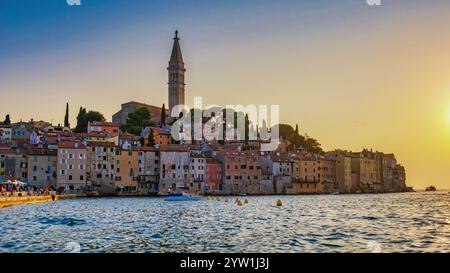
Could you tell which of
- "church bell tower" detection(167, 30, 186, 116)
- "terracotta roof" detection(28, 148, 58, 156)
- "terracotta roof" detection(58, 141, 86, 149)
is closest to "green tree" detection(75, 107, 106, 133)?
"terracotta roof" detection(28, 148, 58, 156)

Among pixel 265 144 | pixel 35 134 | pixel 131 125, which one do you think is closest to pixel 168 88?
pixel 131 125

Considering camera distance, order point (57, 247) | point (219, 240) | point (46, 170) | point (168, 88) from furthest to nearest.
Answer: point (168, 88) < point (46, 170) < point (219, 240) < point (57, 247)

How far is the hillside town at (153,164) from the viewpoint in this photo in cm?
5003

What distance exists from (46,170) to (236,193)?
21807 mm

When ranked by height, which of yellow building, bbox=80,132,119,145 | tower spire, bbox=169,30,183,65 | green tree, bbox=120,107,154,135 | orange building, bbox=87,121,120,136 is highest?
tower spire, bbox=169,30,183,65

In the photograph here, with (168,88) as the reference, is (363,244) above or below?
below

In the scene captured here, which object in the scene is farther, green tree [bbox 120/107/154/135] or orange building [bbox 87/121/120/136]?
green tree [bbox 120/107/154/135]

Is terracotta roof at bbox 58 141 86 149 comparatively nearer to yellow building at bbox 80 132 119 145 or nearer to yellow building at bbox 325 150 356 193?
yellow building at bbox 80 132 119 145

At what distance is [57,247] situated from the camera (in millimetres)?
9586

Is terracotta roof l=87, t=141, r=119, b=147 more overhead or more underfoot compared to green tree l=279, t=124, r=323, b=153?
more underfoot

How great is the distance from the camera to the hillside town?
164 ft

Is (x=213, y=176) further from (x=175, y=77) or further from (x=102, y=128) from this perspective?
(x=175, y=77)

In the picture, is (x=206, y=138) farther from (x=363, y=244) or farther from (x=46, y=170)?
(x=363, y=244)

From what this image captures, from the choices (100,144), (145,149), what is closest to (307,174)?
(145,149)
